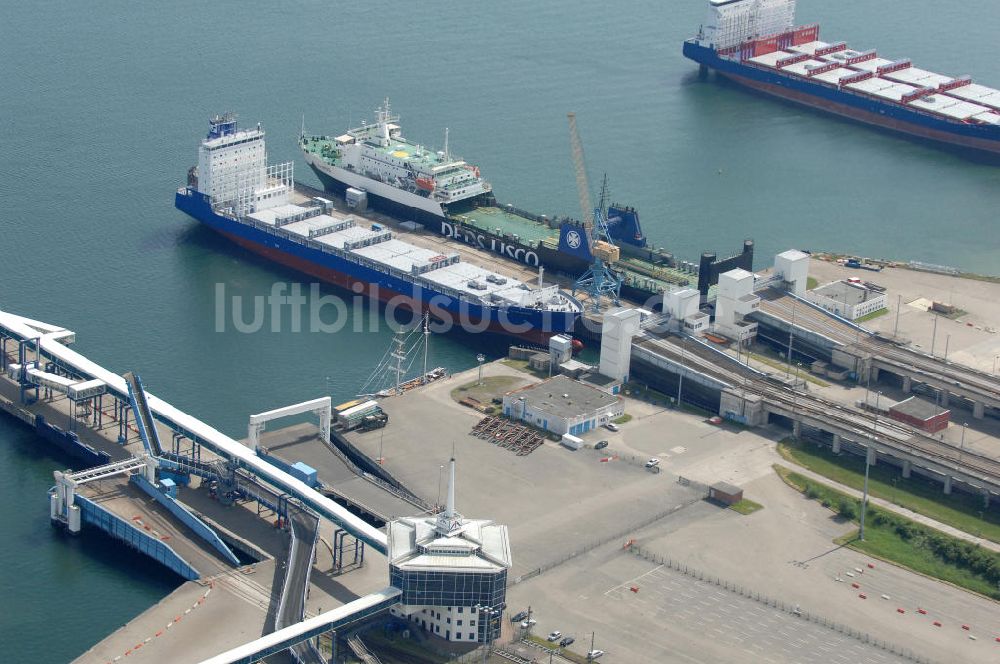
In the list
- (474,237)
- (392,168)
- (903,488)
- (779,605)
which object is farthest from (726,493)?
(392,168)

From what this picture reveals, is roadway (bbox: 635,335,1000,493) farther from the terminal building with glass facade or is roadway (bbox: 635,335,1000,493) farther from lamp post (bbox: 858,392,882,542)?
the terminal building with glass facade

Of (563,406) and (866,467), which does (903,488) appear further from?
(563,406)

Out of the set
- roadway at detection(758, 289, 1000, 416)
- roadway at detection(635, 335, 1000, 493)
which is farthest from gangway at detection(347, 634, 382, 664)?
roadway at detection(758, 289, 1000, 416)

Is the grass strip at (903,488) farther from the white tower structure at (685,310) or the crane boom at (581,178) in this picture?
the crane boom at (581,178)

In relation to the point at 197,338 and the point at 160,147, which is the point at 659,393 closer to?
the point at 197,338

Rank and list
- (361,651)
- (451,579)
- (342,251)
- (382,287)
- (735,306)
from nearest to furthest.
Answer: (361,651)
(451,579)
(735,306)
(382,287)
(342,251)

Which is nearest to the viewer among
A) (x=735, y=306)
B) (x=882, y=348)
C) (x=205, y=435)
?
(x=205, y=435)

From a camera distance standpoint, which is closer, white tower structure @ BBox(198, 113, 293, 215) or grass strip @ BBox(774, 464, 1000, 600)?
grass strip @ BBox(774, 464, 1000, 600)
